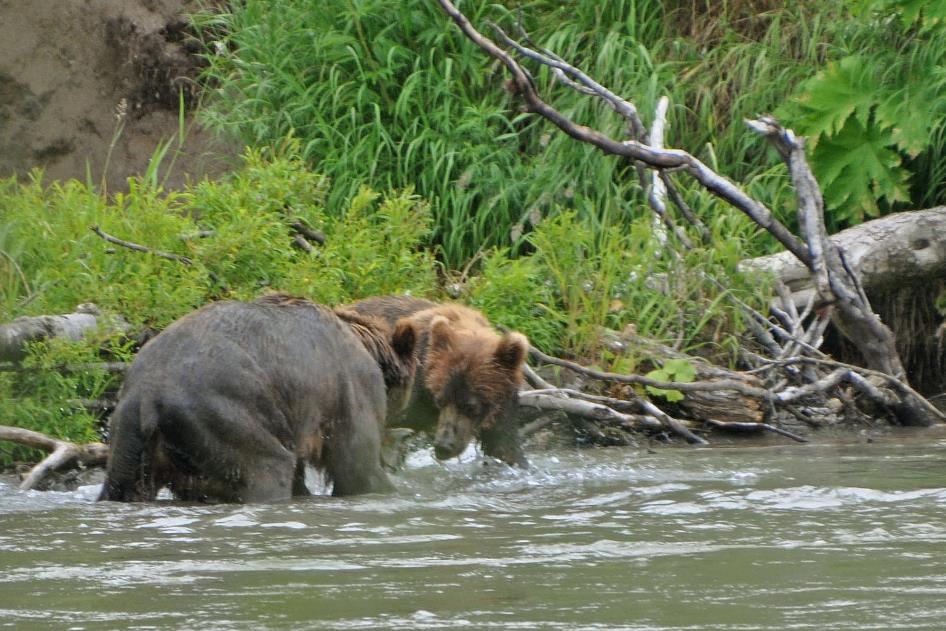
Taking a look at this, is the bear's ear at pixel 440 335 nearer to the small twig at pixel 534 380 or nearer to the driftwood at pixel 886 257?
the small twig at pixel 534 380

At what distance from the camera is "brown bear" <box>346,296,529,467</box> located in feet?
23.0

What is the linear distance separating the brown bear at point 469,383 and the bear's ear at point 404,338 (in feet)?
1.79

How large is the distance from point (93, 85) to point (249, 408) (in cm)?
708

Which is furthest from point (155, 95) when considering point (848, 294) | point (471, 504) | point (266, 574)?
point (266, 574)

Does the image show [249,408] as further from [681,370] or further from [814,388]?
[814,388]

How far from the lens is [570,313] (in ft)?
28.0

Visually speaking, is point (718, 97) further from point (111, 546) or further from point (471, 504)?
point (111, 546)

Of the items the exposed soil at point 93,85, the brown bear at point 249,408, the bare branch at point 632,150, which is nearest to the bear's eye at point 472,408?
the brown bear at point 249,408

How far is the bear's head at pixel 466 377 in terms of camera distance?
6992 millimetres

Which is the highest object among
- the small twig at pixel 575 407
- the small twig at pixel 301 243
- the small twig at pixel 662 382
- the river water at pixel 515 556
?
the small twig at pixel 301 243

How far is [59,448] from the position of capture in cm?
646

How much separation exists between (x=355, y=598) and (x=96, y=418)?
369cm

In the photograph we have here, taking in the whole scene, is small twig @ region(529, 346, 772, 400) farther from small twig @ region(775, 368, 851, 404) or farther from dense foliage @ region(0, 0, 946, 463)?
dense foliage @ region(0, 0, 946, 463)

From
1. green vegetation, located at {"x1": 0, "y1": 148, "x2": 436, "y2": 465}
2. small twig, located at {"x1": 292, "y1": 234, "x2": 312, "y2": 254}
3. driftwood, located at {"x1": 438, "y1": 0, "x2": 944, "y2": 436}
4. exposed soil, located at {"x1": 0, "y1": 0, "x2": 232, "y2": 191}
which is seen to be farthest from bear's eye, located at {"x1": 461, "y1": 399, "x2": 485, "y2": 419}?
exposed soil, located at {"x1": 0, "y1": 0, "x2": 232, "y2": 191}
